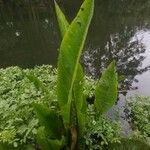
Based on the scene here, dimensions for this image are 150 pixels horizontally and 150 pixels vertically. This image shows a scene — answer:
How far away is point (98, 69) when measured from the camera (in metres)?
9.01

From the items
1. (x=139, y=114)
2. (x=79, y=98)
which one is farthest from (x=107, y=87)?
(x=139, y=114)

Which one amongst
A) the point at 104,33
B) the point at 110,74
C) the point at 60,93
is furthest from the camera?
the point at 104,33

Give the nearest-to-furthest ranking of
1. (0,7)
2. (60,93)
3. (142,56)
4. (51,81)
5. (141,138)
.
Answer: (60,93) → (141,138) → (51,81) → (142,56) → (0,7)

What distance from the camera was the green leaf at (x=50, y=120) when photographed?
12.7ft

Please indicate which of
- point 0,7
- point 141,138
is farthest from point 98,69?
point 0,7

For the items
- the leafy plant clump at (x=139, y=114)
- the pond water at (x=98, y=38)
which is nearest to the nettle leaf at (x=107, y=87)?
the leafy plant clump at (x=139, y=114)

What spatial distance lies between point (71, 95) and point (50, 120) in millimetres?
456

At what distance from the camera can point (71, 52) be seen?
3479 millimetres

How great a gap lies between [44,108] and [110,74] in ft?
2.53

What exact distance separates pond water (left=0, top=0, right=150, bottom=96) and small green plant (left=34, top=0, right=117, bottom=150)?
2693 millimetres

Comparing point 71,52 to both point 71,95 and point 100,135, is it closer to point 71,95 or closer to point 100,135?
point 71,95

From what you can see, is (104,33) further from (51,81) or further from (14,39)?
(51,81)

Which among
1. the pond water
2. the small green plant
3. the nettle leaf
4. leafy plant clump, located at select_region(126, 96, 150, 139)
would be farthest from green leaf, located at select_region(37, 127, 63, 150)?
the pond water

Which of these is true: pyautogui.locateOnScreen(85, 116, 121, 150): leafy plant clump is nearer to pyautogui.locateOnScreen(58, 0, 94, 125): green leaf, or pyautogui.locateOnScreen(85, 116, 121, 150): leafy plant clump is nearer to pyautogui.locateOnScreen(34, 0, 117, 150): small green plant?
pyautogui.locateOnScreen(34, 0, 117, 150): small green plant
